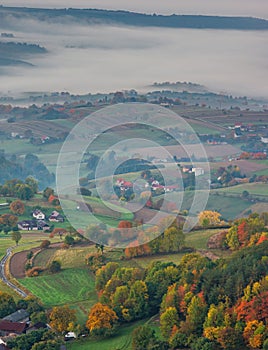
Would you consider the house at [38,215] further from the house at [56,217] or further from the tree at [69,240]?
the tree at [69,240]

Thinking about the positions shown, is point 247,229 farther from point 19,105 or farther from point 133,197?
point 19,105

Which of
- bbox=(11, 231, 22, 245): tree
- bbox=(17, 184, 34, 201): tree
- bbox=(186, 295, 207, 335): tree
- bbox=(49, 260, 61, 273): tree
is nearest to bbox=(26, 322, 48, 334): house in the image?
bbox=(186, 295, 207, 335): tree

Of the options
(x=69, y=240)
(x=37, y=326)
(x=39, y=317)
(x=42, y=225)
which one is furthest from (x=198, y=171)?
(x=37, y=326)

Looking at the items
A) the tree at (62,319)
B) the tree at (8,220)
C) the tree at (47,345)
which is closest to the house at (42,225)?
the tree at (8,220)

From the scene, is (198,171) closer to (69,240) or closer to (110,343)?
(69,240)

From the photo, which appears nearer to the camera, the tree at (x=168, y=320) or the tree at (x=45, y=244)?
the tree at (x=168, y=320)

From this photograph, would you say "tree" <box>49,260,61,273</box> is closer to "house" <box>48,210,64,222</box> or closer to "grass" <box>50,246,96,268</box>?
"grass" <box>50,246,96,268</box>
